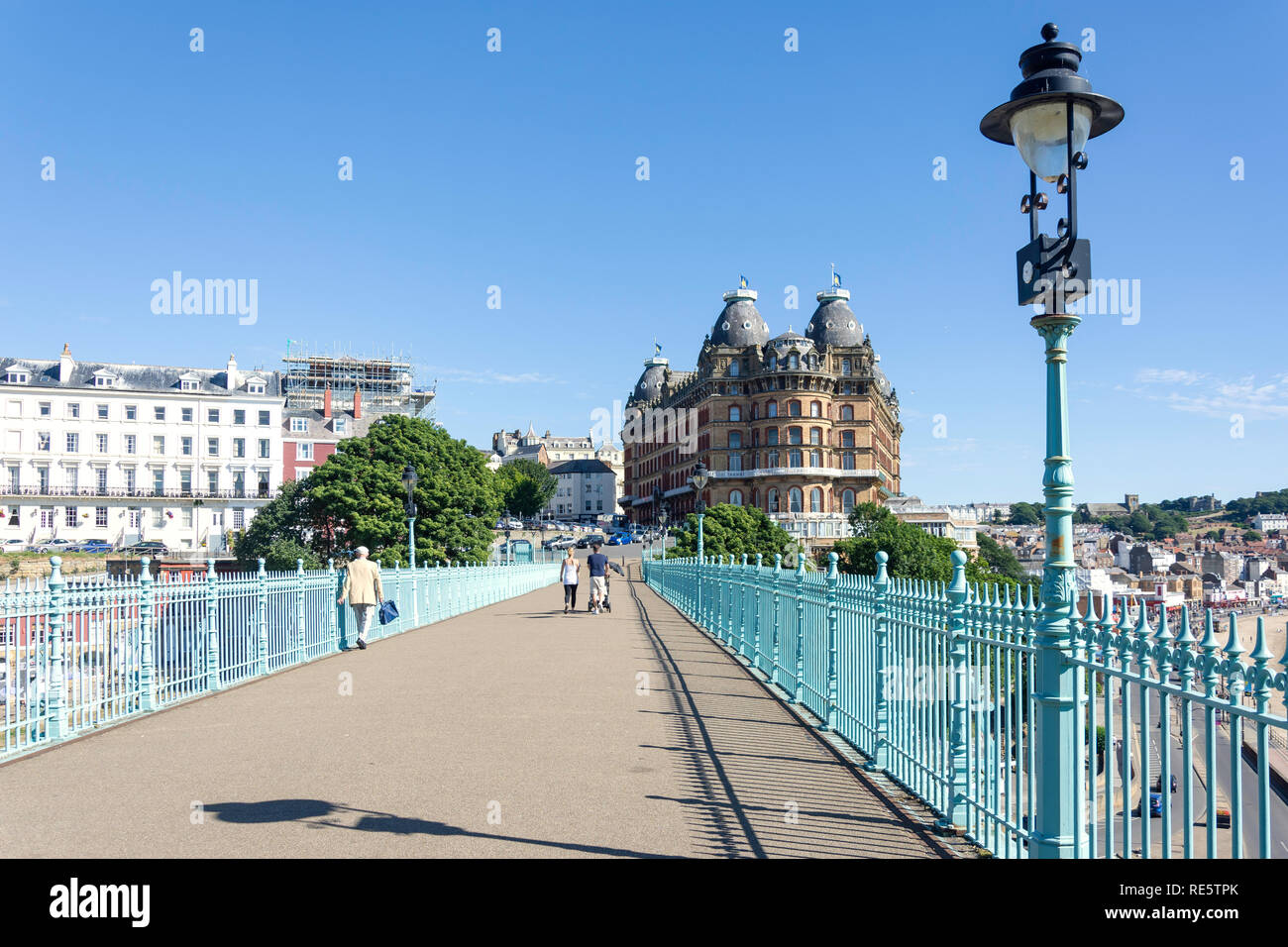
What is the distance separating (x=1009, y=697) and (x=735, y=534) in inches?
2912

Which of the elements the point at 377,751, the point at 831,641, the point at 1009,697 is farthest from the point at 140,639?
the point at 1009,697

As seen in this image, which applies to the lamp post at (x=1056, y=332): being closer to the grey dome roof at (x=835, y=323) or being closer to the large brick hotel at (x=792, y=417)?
the large brick hotel at (x=792, y=417)

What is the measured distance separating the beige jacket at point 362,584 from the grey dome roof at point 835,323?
96.7 meters

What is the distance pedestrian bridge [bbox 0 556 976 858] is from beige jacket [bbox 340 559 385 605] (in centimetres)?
147

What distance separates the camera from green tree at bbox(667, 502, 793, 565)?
249 feet

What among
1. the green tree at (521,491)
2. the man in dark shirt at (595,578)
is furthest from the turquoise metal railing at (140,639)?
the green tree at (521,491)

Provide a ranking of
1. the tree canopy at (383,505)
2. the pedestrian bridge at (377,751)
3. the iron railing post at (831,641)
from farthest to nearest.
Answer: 1. the tree canopy at (383,505)
2. the iron railing post at (831,641)
3. the pedestrian bridge at (377,751)

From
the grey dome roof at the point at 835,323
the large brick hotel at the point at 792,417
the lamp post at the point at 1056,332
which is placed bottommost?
the lamp post at the point at 1056,332

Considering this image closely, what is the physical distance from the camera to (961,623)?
6070 mm

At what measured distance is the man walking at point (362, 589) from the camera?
53.9 ft

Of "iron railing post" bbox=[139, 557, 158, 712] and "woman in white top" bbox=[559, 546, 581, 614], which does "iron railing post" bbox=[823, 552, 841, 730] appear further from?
"woman in white top" bbox=[559, 546, 581, 614]
